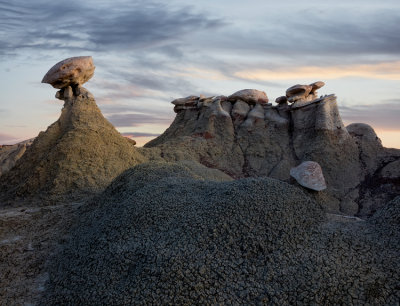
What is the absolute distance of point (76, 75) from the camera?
12.5 m

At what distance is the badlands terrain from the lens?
4.64 m

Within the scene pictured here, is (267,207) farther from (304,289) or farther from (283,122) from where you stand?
(283,122)

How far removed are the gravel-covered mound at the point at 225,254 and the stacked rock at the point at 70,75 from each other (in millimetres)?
7089

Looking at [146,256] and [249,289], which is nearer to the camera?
[249,289]

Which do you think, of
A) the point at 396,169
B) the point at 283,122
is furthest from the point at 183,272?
the point at 283,122

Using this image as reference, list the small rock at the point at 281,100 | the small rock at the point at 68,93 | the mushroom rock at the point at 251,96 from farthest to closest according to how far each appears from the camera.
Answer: the mushroom rock at the point at 251,96
the small rock at the point at 281,100
the small rock at the point at 68,93

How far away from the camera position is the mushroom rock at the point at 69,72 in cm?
1223

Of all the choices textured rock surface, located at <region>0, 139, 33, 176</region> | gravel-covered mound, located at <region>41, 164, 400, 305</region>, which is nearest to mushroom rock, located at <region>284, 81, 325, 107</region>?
gravel-covered mound, located at <region>41, 164, 400, 305</region>

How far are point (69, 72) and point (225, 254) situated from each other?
9397mm

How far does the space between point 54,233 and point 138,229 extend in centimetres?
279

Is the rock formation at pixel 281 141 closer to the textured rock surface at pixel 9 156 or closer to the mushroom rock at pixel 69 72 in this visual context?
the mushroom rock at pixel 69 72

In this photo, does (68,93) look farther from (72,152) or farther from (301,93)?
(301,93)

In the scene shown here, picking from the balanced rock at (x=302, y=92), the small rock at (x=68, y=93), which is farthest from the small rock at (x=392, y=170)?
the small rock at (x=68, y=93)

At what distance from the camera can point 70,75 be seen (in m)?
12.4
